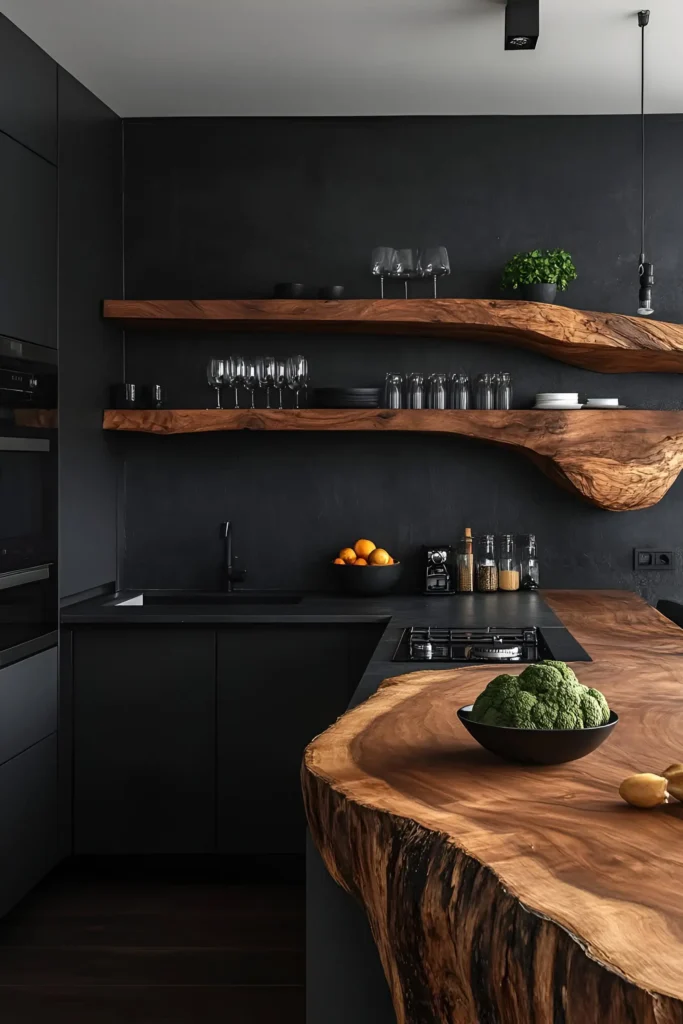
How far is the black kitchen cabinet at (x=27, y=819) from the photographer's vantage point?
9.77 feet

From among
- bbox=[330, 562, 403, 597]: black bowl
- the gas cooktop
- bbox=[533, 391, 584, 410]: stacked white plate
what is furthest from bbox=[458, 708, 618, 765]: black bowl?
bbox=[533, 391, 584, 410]: stacked white plate

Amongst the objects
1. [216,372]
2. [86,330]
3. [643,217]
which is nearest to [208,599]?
[216,372]

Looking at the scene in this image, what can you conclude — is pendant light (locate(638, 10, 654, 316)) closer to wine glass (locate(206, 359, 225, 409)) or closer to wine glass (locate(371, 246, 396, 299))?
wine glass (locate(371, 246, 396, 299))

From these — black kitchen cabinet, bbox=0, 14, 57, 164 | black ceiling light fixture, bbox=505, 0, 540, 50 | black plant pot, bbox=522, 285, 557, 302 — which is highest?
black ceiling light fixture, bbox=505, 0, 540, 50

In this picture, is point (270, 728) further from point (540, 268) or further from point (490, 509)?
point (540, 268)

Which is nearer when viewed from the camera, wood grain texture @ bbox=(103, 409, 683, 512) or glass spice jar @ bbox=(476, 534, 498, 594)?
wood grain texture @ bbox=(103, 409, 683, 512)

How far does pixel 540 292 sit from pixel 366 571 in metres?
1.24

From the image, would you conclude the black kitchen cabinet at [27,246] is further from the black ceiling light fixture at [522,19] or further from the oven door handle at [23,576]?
the black ceiling light fixture at [522,19]

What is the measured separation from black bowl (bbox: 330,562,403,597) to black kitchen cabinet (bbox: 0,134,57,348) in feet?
4.38

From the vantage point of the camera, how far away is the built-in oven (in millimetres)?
2969

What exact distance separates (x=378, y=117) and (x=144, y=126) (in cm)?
95

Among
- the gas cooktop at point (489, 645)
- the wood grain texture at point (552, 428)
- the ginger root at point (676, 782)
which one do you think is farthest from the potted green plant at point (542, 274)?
the ginger root at point (676, 782)

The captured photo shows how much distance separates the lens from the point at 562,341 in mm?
3746

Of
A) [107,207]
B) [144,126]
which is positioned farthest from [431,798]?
[144,126]
